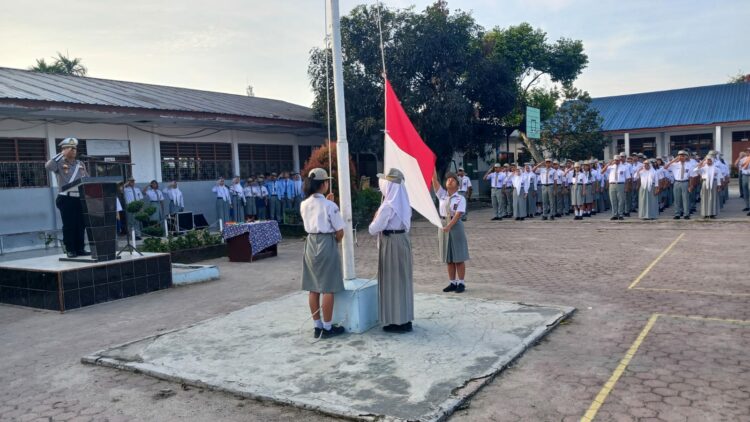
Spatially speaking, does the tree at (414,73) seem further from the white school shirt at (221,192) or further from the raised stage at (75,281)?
the raised stage at (75,281)

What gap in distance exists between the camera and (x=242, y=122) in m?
17.8

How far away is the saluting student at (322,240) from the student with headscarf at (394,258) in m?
0.45

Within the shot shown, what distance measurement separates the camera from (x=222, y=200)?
1873 cm

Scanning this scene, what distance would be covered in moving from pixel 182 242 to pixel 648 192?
Result: 12.6 metres

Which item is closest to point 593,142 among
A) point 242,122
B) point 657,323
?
point 242,122

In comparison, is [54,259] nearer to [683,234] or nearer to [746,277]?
[746,277]

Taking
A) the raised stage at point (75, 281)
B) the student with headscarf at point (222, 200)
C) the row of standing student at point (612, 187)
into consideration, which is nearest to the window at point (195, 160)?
the student with headscarf at point (222, 200)

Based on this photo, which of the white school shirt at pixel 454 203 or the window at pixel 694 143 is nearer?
the white school shirt at pixel 454 203

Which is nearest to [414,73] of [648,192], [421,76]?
[421,76]

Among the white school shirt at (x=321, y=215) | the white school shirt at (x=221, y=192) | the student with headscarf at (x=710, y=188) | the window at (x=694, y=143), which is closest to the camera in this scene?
the white school shirt at (x=321, y=215)

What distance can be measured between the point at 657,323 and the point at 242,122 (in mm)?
14356

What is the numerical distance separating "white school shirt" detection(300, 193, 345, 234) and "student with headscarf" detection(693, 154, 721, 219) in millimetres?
13170

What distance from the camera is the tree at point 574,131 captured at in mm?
25266

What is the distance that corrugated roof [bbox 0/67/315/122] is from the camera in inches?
525
